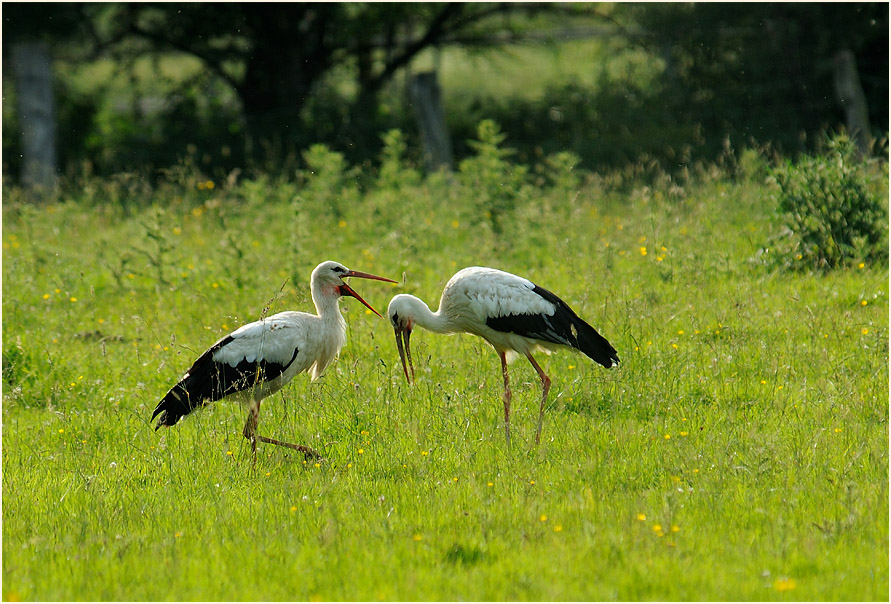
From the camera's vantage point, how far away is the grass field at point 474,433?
13.6 feet

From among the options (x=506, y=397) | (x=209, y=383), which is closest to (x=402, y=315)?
(x=506, y=397)

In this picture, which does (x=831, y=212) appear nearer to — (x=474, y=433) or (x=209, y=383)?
(x=474, y=433)

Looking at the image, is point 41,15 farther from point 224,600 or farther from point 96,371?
point 224,600

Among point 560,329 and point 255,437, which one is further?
point 560,329

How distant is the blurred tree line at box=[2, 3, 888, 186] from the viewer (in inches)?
586

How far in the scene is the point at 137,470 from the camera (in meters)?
5.61

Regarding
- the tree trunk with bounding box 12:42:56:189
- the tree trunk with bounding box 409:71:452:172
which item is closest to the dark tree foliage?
the tree trunk with bounding box 409:71:452:172

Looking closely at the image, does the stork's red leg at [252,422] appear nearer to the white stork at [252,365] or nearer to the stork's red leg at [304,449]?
the white stork at [252,365]

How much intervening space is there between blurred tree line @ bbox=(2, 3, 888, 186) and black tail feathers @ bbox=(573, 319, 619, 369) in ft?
29.8

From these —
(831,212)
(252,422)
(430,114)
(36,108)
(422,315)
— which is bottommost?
(252,422)

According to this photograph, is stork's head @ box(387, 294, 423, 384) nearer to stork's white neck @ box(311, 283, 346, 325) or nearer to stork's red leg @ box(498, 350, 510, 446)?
stork's white neck @ box(311, 283, 346, 325)

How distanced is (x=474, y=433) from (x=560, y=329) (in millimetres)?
1003

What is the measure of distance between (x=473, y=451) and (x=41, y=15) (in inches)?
492

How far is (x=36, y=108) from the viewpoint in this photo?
48.9 feet
